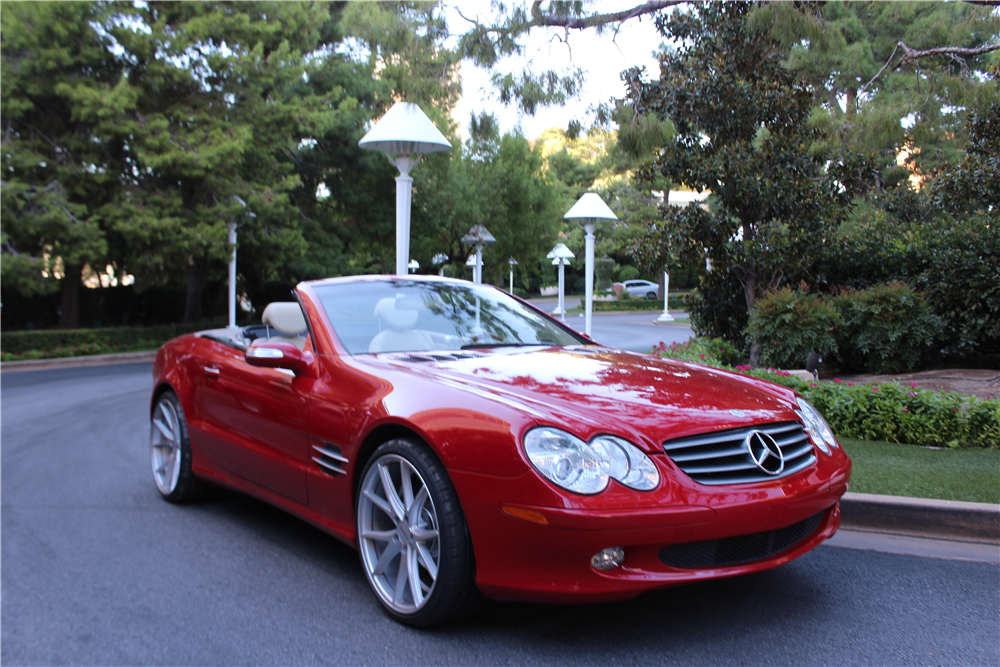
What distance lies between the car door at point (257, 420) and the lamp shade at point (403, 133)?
162 inches

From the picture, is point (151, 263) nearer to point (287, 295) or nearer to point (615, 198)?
point (287, 295)

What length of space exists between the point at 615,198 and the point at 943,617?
45902 mm

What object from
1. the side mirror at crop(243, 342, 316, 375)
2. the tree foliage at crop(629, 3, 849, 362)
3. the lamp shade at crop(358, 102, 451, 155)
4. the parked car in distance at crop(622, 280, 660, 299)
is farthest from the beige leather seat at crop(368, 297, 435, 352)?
the parked car in distance at crop(622, 280, 660, 299)

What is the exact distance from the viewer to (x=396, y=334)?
4289 millimetres

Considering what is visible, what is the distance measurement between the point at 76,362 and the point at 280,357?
17.6m

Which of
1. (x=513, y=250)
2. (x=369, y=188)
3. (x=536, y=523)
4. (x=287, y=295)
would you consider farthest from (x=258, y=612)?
(x=287, y=295)

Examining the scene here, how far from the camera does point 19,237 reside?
18.6 metres

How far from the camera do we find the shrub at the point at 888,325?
404 inches

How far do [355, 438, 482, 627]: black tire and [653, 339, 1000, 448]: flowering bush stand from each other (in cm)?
355

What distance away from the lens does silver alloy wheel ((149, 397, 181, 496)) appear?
5.27 metres

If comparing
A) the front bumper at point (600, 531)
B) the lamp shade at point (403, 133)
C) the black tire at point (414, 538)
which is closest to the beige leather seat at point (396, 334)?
the black tire at point (414, 538)

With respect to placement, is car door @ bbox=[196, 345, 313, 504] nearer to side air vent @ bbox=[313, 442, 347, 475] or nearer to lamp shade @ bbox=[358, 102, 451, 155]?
side air vent @ bbox=[313, 442, 347, 475]

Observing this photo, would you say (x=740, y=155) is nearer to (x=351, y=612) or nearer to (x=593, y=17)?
(x=593, y=17)

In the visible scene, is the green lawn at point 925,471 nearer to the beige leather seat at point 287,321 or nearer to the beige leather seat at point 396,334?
the beige leather seat at point 396,334
